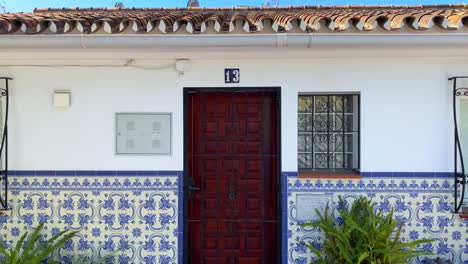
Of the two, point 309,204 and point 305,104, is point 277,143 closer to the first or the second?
point 305,104

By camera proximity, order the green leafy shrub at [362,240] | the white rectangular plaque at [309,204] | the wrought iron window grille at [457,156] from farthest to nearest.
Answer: the white rectangular plaque at [309,204]
the wrought iron window grille at [457,156]
the green leafy shrub at [362,240]

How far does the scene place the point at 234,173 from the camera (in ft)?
14.4

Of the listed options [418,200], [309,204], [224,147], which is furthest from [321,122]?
[418,200]

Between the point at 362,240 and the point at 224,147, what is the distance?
191 centimetres

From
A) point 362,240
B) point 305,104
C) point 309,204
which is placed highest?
point 305,104

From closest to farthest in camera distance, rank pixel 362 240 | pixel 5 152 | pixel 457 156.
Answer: pixel 362 240 < pixel 457 156 < pixel 5 152

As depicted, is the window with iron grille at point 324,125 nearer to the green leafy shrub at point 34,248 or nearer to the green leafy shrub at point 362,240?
the green leafy shrub at point 362,240

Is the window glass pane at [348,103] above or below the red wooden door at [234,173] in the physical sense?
above

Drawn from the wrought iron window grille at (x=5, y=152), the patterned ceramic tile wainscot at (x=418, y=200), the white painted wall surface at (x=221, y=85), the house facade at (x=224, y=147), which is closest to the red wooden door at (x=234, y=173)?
the house facade at (x=224, y=147)

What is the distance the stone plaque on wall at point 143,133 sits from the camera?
4258 mm

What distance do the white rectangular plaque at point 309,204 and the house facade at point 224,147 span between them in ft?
0.06

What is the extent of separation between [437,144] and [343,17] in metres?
2.03

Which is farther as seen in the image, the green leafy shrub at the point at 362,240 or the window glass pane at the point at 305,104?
the window glass pane at the point at 305,104

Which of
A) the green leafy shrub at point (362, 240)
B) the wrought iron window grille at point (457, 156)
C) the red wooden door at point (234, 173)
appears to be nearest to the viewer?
the green leafy shrub at point (362, 240)
